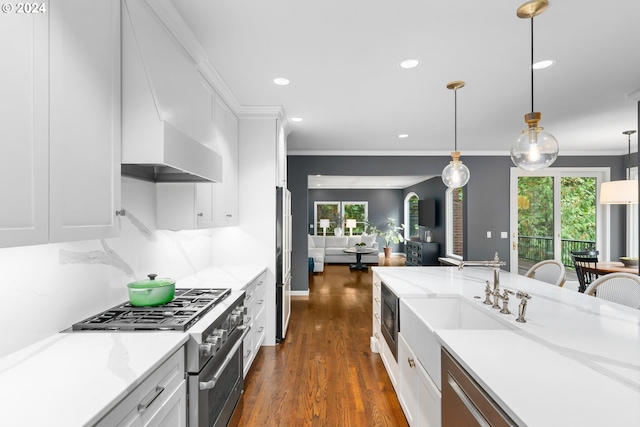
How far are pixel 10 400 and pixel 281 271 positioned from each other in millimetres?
2906

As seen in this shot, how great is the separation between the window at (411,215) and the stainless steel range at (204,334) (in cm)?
915

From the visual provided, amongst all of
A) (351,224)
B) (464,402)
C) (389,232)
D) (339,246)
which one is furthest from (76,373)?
(389,232)

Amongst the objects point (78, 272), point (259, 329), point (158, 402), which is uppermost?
point (78, 272)

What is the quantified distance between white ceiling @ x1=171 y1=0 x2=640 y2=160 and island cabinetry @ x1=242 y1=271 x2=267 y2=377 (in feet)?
5.75

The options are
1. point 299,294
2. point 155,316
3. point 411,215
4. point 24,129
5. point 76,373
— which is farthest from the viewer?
point 411,215

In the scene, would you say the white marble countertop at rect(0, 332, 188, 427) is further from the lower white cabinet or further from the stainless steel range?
the lower white cabinet

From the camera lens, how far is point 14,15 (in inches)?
39.1

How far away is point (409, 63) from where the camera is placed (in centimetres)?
259

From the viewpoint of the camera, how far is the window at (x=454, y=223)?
728cm

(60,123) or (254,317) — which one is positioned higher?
(60,123)

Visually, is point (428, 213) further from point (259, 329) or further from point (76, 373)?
point (76, 373)

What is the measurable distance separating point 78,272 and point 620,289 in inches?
130

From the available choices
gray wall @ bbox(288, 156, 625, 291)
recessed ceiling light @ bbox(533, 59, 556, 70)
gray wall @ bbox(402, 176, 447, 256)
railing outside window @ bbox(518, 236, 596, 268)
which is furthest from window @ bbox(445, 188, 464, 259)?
recessed ceiling light @ bbox(533, 59, 556, 70)

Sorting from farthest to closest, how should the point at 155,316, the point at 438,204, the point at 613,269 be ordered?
1. the point at 438,204
2. the point at 613,269
3. the point at 155,316
